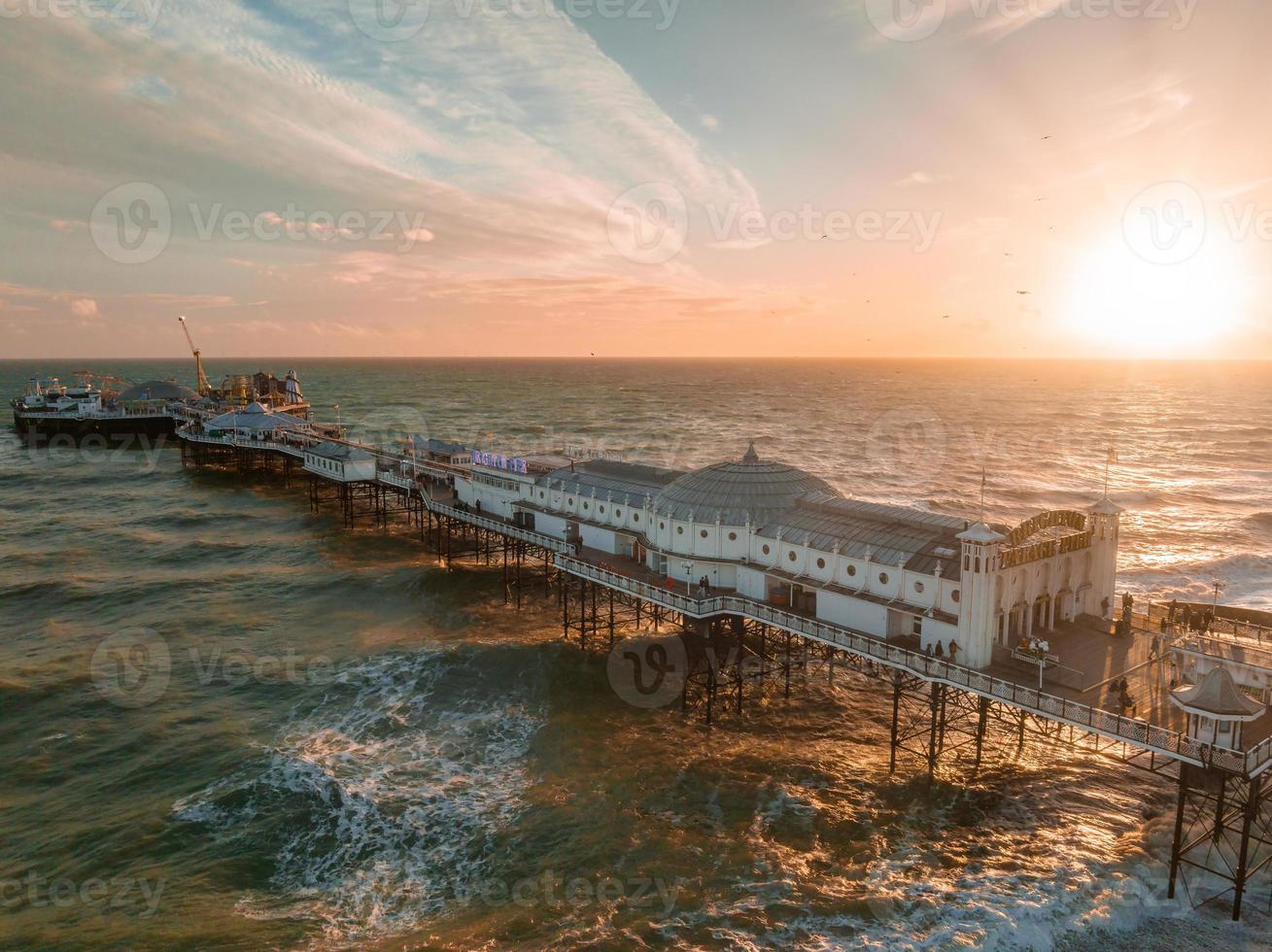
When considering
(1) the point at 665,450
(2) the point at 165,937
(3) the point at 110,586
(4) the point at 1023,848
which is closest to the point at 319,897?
(2) the point at 165,937

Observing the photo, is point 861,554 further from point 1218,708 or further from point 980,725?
point 1218,708

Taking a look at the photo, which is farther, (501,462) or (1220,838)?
(501,462)

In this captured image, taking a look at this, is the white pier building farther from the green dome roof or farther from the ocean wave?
the ocean wave

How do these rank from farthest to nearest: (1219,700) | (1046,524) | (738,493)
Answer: (738,493)
(1046,524)
(1219,700)

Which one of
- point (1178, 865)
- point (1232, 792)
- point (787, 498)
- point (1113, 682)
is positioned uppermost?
point (787, 498)

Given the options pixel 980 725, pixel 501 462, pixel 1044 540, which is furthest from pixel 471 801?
pixel 501 462

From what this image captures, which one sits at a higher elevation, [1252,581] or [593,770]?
[1252,581]

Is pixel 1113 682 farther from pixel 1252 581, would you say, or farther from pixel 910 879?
pixel 1252 581

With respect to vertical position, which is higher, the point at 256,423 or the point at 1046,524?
the point at 256,423
